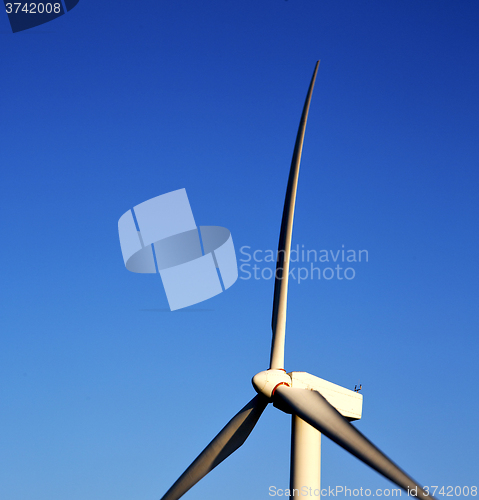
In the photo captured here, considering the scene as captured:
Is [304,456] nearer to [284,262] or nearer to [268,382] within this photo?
[268,382]

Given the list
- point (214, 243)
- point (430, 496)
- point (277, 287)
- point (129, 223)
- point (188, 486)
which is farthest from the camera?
point (214, 243)

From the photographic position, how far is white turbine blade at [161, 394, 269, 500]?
21.9 metres

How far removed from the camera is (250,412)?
22.7 m

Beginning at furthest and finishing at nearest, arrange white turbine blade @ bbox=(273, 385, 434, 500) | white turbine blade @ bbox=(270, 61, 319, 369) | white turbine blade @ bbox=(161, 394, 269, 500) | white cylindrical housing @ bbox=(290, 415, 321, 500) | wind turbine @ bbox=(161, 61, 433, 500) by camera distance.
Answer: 1. white turbine blade @ bbox=(270, 61, 319, 369)
2. white cylindrical housing @ bbox=(290, 415, 321, 500)
3. white turbine blade @ bbox=(161, 394, 269, 500)
4. wind turbine @ bbox=(161, 61, 433, 500)
5. white turbine blade @ bbox=(273, 385, 434, 500)

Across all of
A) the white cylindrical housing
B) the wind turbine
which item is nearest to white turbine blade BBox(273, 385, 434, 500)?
the wind turbine

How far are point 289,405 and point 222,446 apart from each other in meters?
3.33

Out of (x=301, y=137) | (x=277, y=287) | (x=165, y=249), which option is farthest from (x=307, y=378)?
(x=165, y=249)

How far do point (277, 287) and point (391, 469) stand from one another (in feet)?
28.1

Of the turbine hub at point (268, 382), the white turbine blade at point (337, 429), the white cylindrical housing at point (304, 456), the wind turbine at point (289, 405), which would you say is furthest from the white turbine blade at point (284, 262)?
the white cylindrical housing at point (304, 456)

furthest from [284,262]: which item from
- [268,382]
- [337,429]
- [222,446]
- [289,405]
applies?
[222,446]

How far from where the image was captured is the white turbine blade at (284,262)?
75.7ft

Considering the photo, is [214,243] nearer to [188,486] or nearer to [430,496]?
[188,486]

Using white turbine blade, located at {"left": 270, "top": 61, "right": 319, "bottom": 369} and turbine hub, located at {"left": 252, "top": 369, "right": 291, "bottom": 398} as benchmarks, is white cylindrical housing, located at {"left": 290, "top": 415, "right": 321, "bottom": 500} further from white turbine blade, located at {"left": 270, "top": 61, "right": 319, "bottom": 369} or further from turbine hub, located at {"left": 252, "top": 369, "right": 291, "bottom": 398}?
white turbine blade, located at {"left": 270, "top": 61, "right": 319, "bottom": 369}

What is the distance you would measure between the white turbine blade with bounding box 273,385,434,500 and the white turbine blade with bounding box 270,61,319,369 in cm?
184
